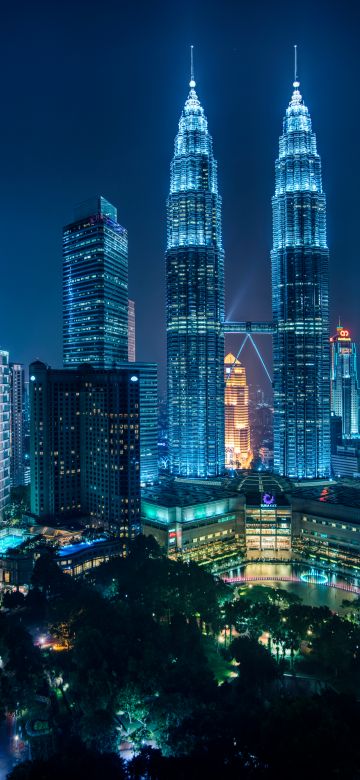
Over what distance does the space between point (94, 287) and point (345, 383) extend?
7316cm

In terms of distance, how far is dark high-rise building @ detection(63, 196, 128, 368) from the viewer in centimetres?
8338

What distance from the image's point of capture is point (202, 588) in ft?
142

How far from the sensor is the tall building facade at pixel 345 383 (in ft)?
423

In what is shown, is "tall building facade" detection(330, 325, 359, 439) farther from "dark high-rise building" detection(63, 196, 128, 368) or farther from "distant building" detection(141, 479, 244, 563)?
"distant building" detection(141, 479, 244, 563)

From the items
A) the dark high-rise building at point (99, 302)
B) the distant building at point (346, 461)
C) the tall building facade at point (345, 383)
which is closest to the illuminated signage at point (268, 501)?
the dark high-rise building at point (99, 302)

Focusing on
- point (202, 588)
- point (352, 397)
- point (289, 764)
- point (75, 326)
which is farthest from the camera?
point (352, 397)

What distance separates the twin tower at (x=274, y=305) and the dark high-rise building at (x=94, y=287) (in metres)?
8.88

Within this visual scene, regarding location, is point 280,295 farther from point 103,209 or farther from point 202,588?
point 202,588

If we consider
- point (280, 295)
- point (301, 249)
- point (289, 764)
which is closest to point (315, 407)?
point (280, 295)

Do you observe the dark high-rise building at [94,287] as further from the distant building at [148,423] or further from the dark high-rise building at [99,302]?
the distant building at [148,423]

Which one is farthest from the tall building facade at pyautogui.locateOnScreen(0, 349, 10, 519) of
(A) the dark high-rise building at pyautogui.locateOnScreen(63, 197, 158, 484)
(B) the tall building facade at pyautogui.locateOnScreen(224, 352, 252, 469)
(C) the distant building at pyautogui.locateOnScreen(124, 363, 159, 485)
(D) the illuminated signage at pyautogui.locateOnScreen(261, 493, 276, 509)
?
(B) the tall building facade at pyautogui.locateOnScreen(224, 352, 252, 469)

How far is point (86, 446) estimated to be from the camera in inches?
2485

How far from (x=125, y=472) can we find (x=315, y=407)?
35.7 metres

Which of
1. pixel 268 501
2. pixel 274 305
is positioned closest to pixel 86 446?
pixel 268 501
